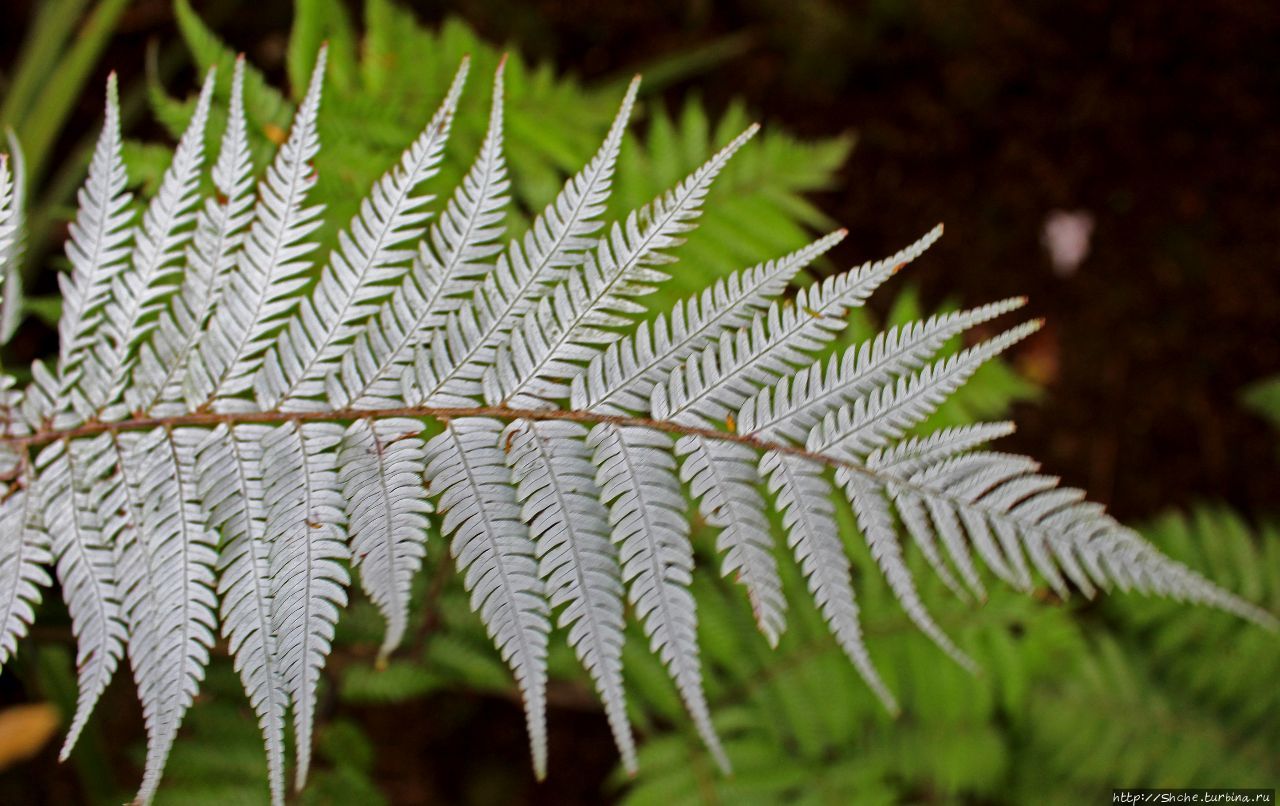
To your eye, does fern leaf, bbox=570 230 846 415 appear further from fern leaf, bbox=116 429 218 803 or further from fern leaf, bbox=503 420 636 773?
fern leaf, bbox=116 429 218 803

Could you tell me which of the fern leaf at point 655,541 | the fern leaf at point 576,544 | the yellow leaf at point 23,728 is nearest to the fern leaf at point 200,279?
the fern leaf at point 576,544

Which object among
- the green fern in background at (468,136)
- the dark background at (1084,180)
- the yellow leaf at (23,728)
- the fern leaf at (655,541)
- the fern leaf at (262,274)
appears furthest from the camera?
the dark background at (1084,180)

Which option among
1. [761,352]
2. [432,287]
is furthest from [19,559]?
[761,352]

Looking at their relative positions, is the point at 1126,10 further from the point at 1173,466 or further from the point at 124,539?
the point at 124,539

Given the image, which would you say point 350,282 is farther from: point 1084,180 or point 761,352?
point 1084,180

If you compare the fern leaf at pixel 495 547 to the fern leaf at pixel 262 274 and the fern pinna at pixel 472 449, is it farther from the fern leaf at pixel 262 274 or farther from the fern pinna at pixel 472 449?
the fern leaf at pixel 262 274

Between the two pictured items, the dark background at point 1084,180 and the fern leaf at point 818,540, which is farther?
the dark background at point 1084,180

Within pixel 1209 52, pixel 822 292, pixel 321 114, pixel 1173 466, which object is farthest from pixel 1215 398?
pixel 321 114

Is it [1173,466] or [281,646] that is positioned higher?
[1173,466]
